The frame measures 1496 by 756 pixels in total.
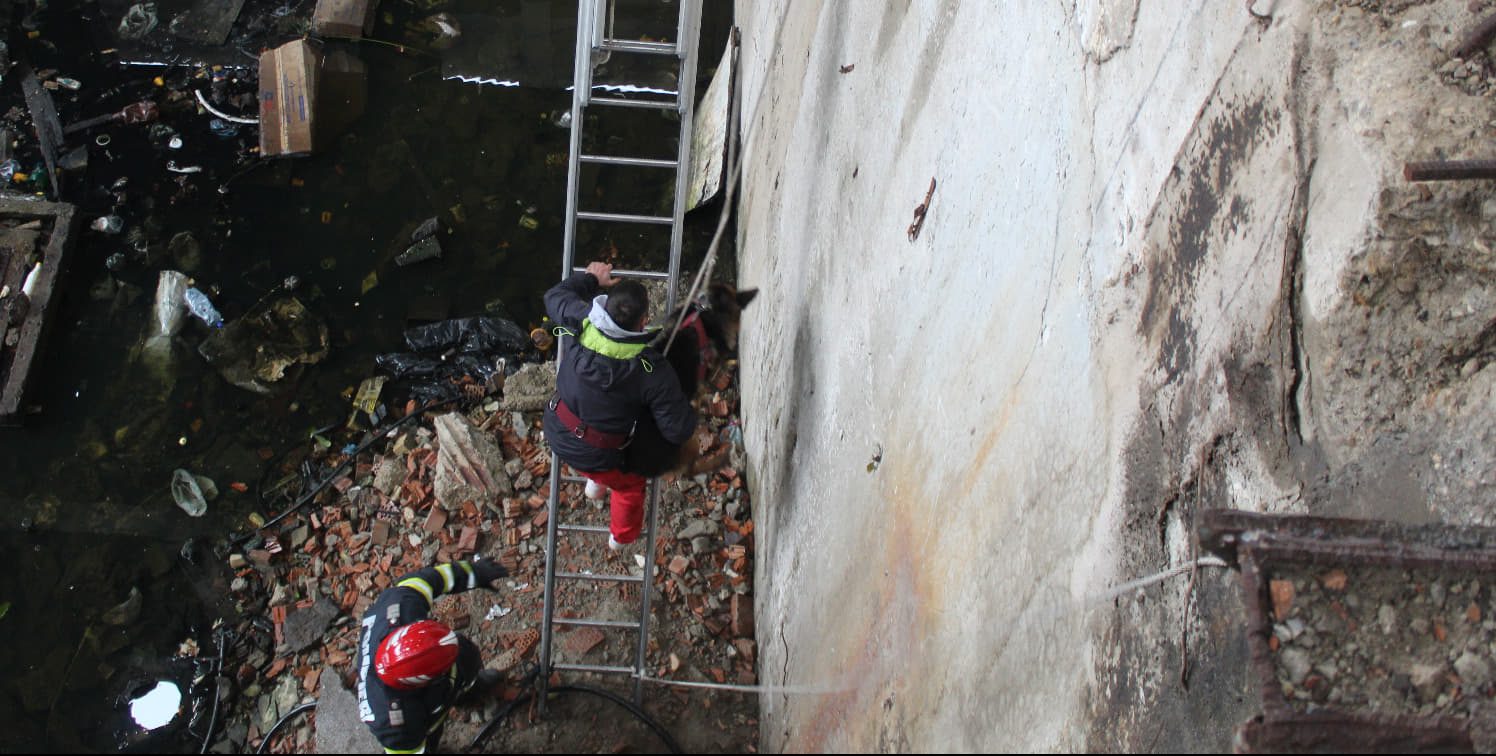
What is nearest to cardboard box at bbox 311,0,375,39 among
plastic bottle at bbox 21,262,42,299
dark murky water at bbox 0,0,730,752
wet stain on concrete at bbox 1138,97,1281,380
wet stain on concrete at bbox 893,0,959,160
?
dark murky water at bbox 0,0,730,752

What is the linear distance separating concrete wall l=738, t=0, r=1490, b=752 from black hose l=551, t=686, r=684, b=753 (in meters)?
1.26

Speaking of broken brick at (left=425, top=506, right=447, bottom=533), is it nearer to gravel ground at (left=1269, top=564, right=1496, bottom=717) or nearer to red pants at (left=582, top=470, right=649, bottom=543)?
red pants at (left=582, top=470, right=649, bottom=543)

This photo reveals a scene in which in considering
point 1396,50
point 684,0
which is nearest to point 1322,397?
point 1396,50

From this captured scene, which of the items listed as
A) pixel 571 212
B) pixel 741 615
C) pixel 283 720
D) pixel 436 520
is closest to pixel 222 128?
pixel 436 520

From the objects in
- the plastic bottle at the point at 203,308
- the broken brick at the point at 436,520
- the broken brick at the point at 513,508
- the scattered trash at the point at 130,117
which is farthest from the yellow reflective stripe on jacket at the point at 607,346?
the scattered trash at the point at 130,117

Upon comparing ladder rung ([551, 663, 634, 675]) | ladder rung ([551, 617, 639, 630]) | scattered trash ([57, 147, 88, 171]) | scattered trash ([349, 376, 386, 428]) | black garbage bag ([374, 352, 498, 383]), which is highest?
scattered trash ([57, 147, 88, 171])

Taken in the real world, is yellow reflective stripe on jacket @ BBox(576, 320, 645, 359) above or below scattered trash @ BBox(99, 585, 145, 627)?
above

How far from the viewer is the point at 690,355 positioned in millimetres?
4223

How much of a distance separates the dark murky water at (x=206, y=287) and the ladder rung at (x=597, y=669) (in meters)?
2.11

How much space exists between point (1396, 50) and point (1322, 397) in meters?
0.49

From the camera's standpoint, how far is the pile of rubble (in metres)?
5.01

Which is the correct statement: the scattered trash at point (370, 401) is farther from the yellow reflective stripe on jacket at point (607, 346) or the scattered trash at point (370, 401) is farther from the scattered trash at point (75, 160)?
the yellow reflective stripe on jacket at point (607, 346)

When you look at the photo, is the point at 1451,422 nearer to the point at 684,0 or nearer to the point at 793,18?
the point at 684,0

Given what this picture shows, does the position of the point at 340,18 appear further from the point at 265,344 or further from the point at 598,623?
the point at 598,623
